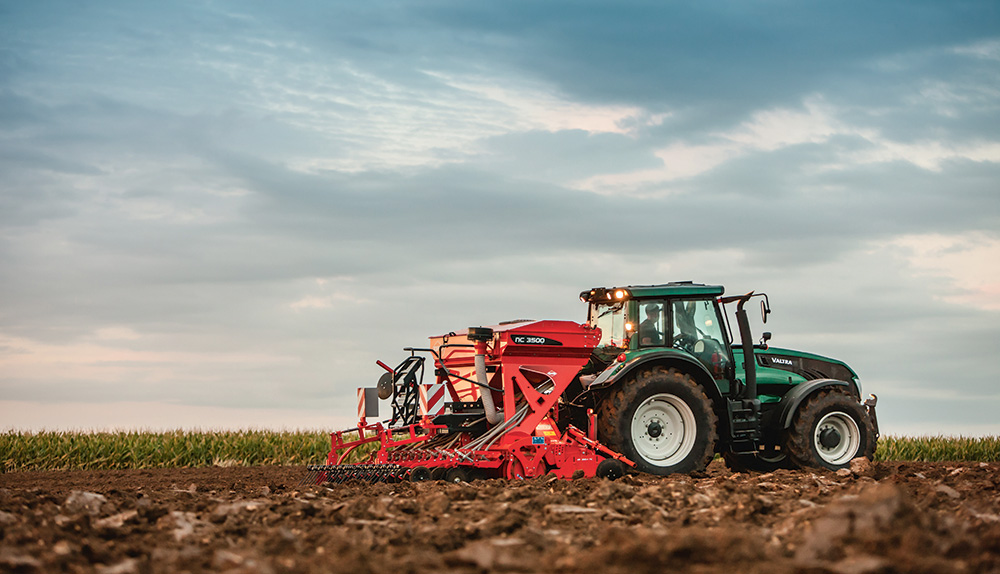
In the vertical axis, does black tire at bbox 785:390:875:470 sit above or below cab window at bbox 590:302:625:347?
below

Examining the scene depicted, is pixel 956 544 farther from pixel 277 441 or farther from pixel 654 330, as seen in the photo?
pixel 277 441

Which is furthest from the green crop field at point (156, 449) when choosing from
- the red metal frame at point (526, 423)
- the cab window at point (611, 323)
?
the cab window at point (611, 323)

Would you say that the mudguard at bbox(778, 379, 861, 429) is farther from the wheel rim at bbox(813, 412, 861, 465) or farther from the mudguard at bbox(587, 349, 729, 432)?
the mudguard at bbox(587, 349, 729, 432)

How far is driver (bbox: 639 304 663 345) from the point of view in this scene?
11680 millimetres

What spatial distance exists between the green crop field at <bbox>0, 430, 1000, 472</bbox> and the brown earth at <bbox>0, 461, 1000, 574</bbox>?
10342mm

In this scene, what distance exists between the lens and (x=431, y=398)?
38.7 ft

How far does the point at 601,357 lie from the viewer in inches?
457

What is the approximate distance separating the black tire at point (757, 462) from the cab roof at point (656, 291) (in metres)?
2.45

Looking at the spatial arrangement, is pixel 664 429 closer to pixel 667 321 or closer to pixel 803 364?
pixel 667 321

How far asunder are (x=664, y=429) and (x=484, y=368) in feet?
7.78

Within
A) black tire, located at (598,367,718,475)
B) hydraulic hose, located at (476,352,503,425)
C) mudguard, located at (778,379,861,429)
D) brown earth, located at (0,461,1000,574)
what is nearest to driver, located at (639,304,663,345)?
black tire, located at (598,367,718,475)

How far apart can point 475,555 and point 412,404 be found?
24.4ft

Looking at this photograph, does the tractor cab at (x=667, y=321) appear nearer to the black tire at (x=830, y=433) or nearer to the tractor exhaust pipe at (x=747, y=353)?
the tractor exhaust pipe at (x=747, y=353)

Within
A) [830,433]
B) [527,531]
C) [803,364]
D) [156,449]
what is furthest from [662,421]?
[156,449]
